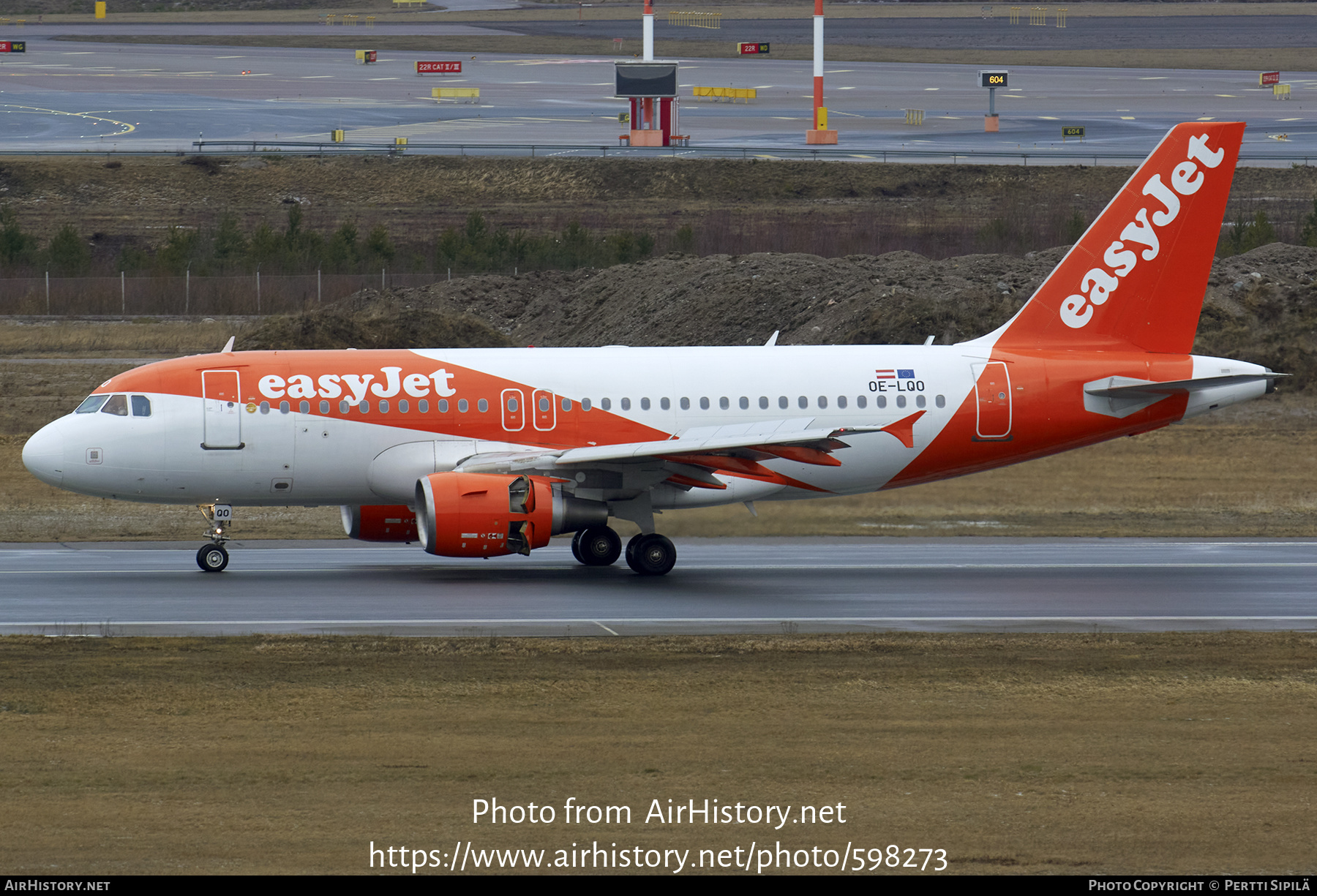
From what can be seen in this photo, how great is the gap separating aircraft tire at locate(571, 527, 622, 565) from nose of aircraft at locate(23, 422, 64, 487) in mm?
9624

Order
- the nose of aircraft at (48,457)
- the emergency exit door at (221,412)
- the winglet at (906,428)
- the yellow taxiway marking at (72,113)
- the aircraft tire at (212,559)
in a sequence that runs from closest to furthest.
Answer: the nose of aircraft at (48,457), the emergency exit door at (221,412), the aircraft tire at (212,559), the winglet at (906,428), the yellow taxiway marking at (72,113)

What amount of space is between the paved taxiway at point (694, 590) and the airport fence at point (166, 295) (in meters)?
39.2

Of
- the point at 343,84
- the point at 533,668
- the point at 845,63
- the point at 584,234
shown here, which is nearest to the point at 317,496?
the point at 533,668

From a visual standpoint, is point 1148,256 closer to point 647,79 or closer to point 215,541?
point 215,541

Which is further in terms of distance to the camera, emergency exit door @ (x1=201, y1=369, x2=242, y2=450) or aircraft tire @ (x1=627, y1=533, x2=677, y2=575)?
aircraft tire @ (x1=627, y1=533, x2=677, y2=575)

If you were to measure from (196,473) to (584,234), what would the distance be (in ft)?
170

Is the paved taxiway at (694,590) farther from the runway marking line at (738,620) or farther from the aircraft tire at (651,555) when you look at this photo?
the aircraft tire at (651,555)

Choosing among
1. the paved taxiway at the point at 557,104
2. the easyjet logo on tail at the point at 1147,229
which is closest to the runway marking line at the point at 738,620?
the easyjet logo on tail at the point at 1147,229

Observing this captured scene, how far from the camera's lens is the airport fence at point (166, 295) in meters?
71.8

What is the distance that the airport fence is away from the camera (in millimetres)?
71812

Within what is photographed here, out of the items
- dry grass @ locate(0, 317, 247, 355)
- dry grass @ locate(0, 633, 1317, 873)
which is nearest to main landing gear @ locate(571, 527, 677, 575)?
dry grass @ locate(0, 633, 1317, 873)

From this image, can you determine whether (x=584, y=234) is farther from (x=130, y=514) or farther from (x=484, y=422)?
(x=484, y=422)

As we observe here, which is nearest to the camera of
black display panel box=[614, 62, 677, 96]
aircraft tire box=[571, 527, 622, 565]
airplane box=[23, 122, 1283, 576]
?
airplane box=[23, 122, 1283, 576]

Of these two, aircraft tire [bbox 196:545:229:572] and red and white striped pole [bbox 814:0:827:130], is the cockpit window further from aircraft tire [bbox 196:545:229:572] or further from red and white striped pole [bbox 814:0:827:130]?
red and white striped pole [bbox 814:0:827:130]
